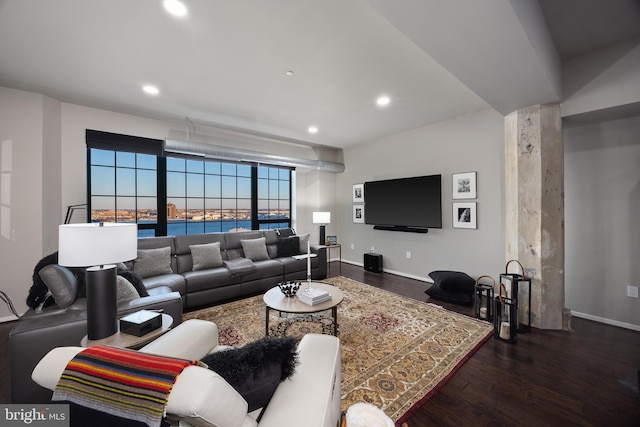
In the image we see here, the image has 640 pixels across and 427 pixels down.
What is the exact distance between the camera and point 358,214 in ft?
18.6

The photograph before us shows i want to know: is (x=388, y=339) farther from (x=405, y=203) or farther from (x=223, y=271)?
(x=405, y=203)

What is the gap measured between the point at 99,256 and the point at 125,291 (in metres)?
0.80

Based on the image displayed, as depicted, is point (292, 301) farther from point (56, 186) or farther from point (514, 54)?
point (56, 186)

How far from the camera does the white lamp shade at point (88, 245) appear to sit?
56.6 inches

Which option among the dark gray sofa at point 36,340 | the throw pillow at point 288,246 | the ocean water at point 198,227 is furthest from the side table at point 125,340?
the ocean water at point 198,227

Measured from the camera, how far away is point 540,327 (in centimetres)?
270

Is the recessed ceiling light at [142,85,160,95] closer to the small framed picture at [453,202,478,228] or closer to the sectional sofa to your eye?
the sectional sofa

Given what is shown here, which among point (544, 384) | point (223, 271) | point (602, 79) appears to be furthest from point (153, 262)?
point (602, 79)

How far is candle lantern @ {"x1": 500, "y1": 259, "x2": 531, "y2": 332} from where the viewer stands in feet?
8.68

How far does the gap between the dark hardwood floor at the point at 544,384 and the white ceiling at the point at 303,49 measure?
245 centimetres

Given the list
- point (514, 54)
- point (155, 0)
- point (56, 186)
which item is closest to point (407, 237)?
point (514, 54)

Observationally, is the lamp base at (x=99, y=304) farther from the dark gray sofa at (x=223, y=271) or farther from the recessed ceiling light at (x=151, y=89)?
the recessed ceiling light at (x=151, y=89)

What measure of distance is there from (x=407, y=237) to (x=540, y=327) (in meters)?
2.28

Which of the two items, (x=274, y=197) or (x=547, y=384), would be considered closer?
(x=547, y=384)
